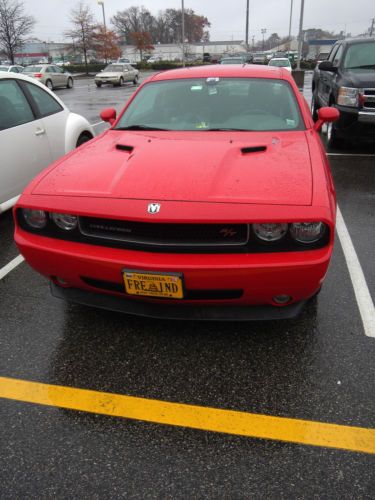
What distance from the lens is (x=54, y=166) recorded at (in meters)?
2.87

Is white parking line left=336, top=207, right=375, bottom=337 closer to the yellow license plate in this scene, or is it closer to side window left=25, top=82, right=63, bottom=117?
the yellow license plate

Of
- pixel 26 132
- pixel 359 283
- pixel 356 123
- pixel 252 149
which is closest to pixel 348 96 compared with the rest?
pixel 356 123

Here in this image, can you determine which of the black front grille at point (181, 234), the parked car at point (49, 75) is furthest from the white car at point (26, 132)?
the parked car at point (49, 75)

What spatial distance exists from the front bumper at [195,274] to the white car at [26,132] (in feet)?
6.31

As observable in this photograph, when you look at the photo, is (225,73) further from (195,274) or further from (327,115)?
(195,274)

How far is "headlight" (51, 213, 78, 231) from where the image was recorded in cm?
242

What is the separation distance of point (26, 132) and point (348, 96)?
5111 millimetres

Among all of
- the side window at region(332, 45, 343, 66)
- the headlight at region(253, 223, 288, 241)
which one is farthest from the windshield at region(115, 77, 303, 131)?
the side window at region(332, 45, 343, 66)

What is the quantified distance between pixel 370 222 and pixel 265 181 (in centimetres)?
255

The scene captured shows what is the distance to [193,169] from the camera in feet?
8.31

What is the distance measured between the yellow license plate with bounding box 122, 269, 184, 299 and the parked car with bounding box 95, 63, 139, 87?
29.0m

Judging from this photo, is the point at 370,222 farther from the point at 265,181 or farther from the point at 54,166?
the point at 54,166

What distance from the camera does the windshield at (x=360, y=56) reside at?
290 inches

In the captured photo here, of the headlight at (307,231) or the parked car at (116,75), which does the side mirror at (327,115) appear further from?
the parked car at (116,75)
